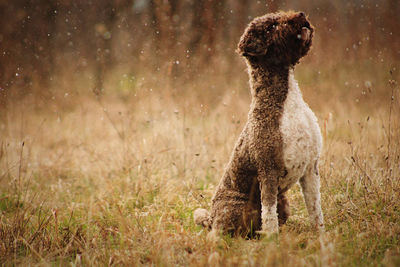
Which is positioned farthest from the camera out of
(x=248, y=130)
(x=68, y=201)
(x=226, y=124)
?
(x=226, y=124)

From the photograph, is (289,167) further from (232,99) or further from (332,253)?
(232,99)

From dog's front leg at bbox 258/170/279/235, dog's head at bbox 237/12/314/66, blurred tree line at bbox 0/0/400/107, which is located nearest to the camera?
dog's head at bbox 237/12/314/66

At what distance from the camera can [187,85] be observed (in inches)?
197

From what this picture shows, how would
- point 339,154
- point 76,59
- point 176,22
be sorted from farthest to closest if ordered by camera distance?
1. point 76,59
2. point 176,22
3. point 339,154

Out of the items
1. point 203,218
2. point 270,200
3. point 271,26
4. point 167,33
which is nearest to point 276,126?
point 270,200

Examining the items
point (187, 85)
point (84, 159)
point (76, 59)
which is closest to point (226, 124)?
point (187, 85)

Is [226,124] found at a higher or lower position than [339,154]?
higher

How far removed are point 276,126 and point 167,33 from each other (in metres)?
3.96

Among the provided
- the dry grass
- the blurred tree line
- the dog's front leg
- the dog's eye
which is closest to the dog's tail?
the dry grass

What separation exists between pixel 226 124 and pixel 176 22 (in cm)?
273

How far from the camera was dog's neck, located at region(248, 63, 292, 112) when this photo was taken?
191 cm

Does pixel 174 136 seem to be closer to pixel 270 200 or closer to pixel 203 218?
pixel 203 218

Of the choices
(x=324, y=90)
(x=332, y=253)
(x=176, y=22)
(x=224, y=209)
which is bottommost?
(x=332, y=253)

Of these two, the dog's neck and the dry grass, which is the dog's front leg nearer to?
the dry grass
